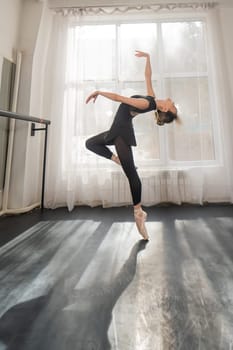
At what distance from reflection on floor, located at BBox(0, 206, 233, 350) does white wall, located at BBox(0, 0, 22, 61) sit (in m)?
2.13

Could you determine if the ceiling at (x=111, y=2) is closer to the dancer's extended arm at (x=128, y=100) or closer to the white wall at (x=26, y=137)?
the white wall at (x=26, y=137)

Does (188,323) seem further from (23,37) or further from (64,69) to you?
(23,37)

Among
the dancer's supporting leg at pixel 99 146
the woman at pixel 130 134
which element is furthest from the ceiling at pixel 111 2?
the dancer's supporting leg at pixel 99 146

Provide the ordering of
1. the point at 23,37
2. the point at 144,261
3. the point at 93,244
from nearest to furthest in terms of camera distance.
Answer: the point at 144,261 → the point at 93,244 → the point at 23,37

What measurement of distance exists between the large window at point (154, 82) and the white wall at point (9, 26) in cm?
68

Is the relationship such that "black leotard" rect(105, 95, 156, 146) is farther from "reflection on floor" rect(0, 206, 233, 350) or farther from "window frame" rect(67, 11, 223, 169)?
"window frame" rect(67, 11, 223, 169)

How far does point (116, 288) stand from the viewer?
0.92 meters

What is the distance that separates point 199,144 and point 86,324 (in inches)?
98.4

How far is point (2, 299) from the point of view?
855 mm

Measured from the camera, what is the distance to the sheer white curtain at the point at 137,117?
2652mm

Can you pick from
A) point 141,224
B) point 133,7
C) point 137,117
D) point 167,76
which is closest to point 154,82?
point 167,76

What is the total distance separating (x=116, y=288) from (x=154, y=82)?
2713 millimetres

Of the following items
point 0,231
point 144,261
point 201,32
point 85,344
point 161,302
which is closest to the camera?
point 85,344

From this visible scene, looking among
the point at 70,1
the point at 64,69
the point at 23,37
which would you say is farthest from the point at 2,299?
the point at 70,1
